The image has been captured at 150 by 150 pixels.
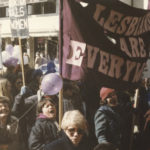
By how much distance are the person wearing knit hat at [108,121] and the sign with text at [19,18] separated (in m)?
1.12

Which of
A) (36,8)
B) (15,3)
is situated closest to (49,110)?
(15,3)

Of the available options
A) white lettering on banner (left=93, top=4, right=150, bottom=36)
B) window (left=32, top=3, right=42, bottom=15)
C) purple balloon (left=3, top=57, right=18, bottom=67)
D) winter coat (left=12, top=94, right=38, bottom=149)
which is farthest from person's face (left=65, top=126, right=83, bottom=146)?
window (left=32, top=3, right=42, bottom=15)

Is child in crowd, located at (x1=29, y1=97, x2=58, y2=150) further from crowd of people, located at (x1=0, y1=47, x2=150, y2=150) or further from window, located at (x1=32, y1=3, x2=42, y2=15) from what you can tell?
window, located at (x1=32, y1=3, x2=42, y2=15)

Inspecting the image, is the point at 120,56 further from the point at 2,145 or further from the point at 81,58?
the point at 2,145

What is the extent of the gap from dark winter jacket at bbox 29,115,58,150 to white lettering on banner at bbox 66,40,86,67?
1.83 ft

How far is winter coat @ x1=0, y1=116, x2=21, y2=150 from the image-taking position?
108 inches

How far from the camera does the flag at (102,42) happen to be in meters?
2.54

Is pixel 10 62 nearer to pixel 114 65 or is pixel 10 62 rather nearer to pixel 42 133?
pixel 42 133

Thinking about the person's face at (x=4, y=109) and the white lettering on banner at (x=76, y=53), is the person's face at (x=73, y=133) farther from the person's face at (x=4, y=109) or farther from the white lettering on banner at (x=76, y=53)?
the person's face at (x=4, y=109)

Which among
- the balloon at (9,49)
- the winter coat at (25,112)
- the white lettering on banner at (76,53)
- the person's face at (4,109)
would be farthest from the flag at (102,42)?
the balloon at (9,49)

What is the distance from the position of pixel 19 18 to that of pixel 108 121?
1.51 metres

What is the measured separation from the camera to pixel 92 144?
279 centimetres

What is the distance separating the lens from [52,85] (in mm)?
2863

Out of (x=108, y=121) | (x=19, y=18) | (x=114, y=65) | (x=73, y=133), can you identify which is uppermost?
(x=19, y=18)
